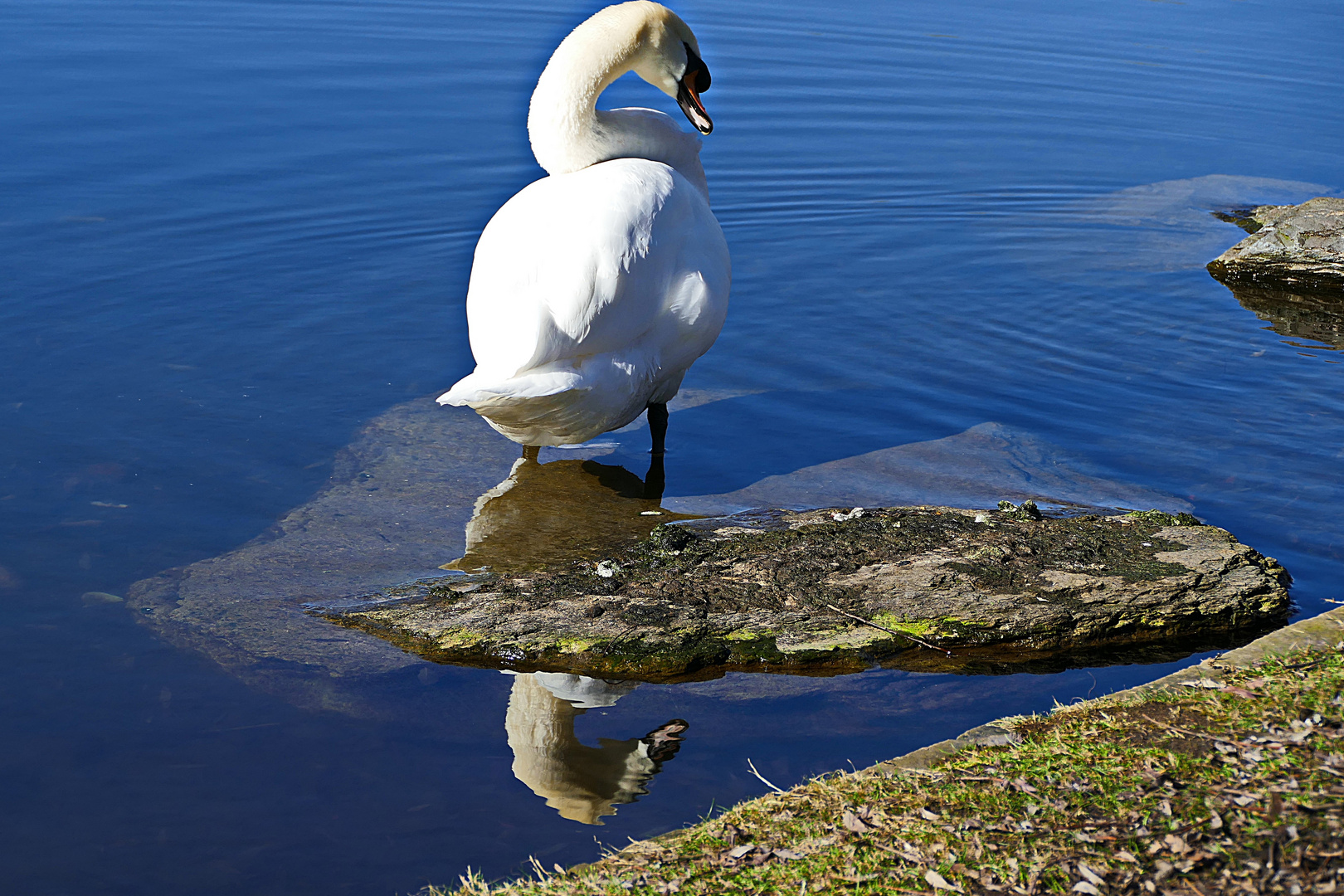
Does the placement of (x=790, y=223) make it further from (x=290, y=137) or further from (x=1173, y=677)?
(x=1173, y=677)

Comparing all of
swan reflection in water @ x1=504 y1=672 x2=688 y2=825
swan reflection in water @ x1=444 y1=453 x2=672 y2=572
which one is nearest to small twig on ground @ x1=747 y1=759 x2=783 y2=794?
swan reflection in water @ x1=504 y1=672 x2=688 y2=825

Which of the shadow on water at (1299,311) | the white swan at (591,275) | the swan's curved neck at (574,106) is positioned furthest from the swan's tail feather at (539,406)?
the shadow on water at (1299,311)

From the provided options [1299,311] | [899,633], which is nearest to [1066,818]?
[899,633]

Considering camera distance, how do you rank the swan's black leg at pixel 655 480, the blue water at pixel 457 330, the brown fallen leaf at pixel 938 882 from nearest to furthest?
the brown fallen leaf at pixel 938 882, the blue water at pixel 457 330, the swan's black leg at pixel 655 480

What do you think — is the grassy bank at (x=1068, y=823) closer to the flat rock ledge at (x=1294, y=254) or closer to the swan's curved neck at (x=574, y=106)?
the swan's curved neck at (x=574, y=106)

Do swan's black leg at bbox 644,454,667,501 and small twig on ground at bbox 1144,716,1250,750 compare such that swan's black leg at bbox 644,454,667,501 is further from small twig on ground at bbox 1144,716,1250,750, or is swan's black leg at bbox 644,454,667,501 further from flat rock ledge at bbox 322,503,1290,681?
small twig on ground at bbox 1144,716,1250,750

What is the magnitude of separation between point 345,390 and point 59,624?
245 centimetres

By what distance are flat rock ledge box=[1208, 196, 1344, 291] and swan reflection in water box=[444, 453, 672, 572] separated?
462 centimetres

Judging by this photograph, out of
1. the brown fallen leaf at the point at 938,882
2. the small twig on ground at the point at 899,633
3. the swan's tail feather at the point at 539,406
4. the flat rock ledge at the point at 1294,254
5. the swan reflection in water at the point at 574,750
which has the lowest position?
the swan reflection in water at the point at 574,750

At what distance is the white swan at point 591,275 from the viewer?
186 inches

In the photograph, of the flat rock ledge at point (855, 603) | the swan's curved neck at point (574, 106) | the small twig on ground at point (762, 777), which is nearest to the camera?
the small twig on ground at point (762, 777)

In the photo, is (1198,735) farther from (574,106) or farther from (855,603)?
(574,106)

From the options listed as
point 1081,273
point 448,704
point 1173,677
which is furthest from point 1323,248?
point 448,704

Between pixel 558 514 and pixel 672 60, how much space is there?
2.40 m
